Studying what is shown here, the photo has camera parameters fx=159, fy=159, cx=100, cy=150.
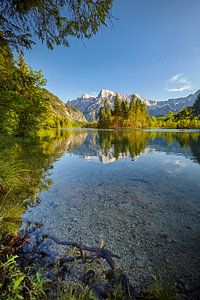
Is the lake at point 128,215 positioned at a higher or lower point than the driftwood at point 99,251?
lower

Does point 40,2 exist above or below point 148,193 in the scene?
above

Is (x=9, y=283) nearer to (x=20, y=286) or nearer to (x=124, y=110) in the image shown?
(x=20, y=286)

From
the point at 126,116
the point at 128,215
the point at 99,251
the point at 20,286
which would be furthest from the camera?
the point at 126,116

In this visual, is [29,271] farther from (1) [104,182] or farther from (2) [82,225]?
(1) [104,182]

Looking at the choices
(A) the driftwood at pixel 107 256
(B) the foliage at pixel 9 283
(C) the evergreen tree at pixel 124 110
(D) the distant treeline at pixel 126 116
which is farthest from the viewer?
(C) the evergreen tree at pixel 124 110

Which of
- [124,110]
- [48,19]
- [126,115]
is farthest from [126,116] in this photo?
[48,19]

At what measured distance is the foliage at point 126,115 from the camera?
274 feet

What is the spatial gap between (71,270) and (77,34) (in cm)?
619

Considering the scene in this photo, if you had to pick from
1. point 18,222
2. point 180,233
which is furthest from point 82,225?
point 180,233

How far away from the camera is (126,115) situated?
279 feet

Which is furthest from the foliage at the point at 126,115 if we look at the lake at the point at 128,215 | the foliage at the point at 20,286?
the foliage at the point at 20,286

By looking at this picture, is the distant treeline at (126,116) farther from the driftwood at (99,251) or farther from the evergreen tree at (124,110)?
the driftwood at (99,251)

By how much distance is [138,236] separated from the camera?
3887 mm

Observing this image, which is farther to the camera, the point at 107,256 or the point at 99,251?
the point at 99,251
